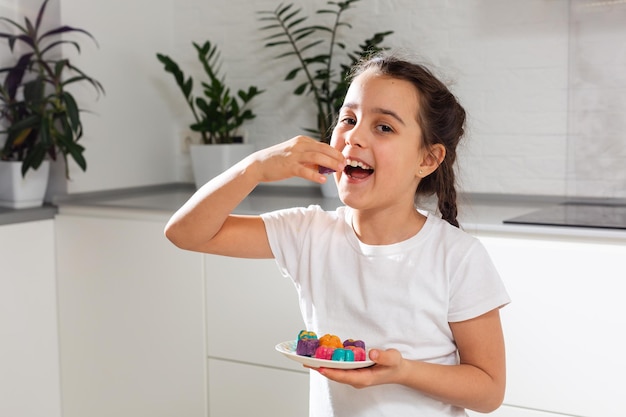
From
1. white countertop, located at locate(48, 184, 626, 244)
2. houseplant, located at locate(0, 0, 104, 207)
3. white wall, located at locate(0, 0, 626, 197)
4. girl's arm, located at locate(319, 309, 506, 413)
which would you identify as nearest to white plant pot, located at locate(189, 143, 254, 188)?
white countertop, located at locate(48, 184, 626, 244)

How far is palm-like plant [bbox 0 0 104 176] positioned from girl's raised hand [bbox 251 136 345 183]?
1382 mm

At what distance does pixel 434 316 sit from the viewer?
1234 mm

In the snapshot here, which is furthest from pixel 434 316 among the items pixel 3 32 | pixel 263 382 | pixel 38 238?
pixel 3 32

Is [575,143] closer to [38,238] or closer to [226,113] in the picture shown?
[226,113]

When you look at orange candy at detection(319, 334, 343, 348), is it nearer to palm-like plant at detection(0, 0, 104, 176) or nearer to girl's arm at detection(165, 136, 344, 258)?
girl's arm at detection(165, 136, 344, 258)

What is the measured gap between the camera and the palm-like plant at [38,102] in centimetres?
244

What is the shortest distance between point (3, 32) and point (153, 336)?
1112 mm

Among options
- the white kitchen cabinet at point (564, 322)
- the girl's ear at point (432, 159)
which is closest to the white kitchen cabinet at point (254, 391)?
the white kitchen cabinet at point (564, 322)

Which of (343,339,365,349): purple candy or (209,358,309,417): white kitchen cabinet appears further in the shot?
(209,358,309,417): white kitchen cabinet

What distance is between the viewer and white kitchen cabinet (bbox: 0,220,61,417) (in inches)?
93.4

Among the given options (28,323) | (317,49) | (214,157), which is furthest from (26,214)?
(317,49)

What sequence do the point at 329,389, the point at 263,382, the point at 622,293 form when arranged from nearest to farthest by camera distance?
1. the point at 329,389
2. the point at 622,293
3. the point at 263,382

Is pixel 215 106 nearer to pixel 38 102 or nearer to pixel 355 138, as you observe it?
pixel 38 102

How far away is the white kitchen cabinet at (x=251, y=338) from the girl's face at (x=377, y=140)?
87 centimetres
